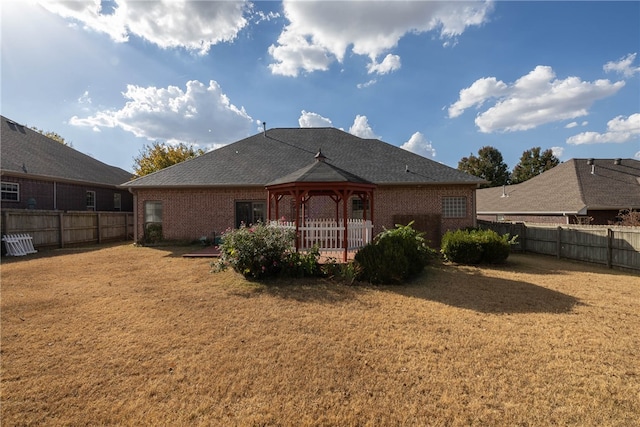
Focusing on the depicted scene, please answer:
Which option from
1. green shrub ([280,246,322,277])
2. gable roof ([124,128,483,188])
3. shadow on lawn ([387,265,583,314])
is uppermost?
gable roof ([124,128,483,188])

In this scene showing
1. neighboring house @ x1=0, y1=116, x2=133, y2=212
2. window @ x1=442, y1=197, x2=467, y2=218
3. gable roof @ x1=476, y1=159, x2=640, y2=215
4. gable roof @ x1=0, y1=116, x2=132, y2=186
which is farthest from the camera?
gable roof @ x1=476, y1=159, x2=640, y2=215

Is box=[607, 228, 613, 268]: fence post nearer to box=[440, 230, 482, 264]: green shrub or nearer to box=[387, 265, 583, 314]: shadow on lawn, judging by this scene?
box=[440, 230, 482, 264]: green shrub

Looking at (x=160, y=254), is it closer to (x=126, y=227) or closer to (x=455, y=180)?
(x=126, y=227)

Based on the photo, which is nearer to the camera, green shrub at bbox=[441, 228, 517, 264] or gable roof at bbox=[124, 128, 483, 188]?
green shrub at bbox=[441, 228, 517, 264]

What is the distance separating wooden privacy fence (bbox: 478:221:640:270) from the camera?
9.61 metres

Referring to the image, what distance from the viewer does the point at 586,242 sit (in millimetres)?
10875

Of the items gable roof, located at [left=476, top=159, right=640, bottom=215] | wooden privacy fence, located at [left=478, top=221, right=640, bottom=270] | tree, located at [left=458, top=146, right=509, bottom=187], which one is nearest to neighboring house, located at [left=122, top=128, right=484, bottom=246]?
wooden privacy fence, located at [left=478, top=221, right=640, bottom=270]

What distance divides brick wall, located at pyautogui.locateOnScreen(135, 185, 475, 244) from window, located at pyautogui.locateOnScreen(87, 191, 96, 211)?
7843 mm

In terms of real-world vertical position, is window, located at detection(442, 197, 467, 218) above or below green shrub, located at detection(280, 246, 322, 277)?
above

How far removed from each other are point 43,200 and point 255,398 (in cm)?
2063

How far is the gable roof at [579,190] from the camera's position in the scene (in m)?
17.1

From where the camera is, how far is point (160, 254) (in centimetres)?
1238

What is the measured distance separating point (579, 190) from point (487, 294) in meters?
16.8

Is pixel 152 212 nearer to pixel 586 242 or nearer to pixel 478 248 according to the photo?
pixel 478 248
